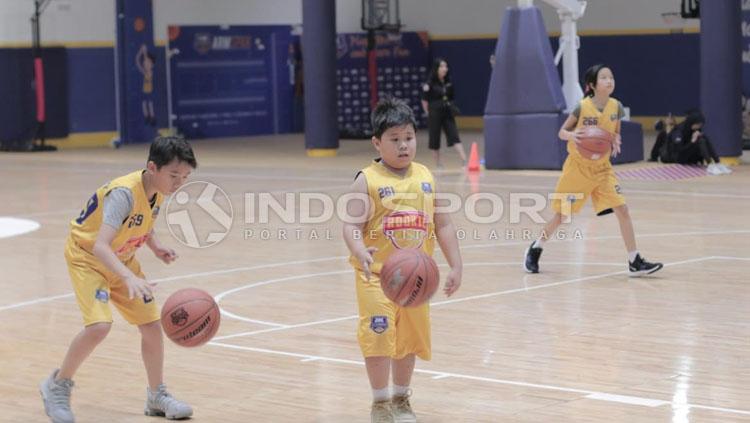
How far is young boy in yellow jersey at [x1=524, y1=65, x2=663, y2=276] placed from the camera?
11.2m

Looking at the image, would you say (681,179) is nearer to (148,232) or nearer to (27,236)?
(27,236)

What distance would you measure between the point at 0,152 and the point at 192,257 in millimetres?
15916

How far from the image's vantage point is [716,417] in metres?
6.67

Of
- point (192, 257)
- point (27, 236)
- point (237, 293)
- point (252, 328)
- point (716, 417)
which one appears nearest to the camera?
point (716, 417)

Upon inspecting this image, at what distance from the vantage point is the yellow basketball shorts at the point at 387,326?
6508 mm

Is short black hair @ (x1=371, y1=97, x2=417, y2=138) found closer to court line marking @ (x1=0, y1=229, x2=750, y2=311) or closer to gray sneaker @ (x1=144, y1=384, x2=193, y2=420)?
gray sneaker @ (x1=144, y1=384, x2=193, y2=420)

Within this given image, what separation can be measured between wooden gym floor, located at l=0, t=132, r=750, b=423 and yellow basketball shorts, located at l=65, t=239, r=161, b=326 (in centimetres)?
56

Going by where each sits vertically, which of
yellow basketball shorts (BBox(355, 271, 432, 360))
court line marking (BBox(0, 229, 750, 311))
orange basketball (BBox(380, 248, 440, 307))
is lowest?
court line marking (BBox(0, 229, 750, 311))

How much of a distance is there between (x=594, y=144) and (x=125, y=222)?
5.36 metres

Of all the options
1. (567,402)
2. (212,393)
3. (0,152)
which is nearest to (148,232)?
(212,393)

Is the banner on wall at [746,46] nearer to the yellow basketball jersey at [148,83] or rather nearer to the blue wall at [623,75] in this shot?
the blue wall at [623,75]

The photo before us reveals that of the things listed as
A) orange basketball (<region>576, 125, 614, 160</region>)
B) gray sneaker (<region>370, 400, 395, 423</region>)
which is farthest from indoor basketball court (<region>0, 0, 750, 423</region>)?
orange basketball (<region>576, 125, 614, 160</region>)

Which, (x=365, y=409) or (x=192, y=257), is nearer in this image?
(x=365, y=409)

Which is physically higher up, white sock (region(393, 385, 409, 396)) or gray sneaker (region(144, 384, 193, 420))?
white sock (region(393, 385, 409, 396))
